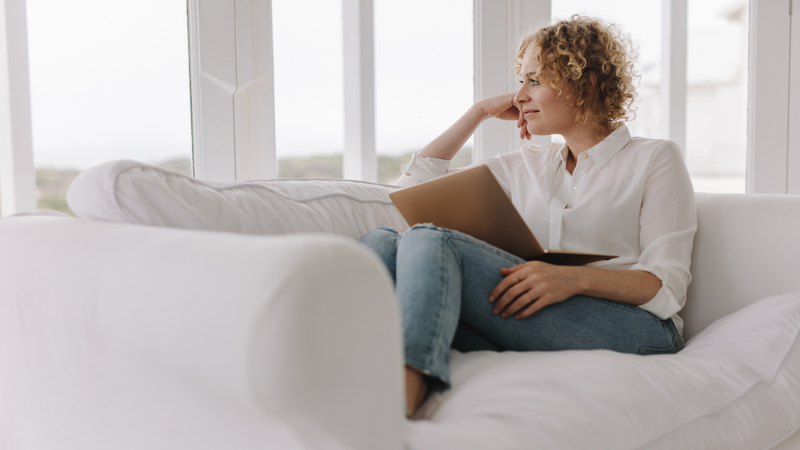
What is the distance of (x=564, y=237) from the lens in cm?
143

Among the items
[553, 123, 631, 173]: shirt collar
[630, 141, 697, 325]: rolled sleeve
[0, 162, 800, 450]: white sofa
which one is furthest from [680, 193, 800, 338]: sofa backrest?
[553, 123, 631, 173]: shirt collar

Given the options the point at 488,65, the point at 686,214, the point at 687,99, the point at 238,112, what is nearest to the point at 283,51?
the point at 238,112

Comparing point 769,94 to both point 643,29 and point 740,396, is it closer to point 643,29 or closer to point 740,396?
point 643,29

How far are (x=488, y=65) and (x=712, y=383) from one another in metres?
1.80

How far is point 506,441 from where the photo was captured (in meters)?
0.65

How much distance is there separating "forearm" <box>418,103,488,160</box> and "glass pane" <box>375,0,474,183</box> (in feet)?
1.32

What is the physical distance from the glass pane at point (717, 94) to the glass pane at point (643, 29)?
0.16 meters

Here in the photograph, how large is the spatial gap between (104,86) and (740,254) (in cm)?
165

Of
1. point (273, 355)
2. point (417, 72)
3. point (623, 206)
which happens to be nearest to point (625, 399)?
point (273, 355)

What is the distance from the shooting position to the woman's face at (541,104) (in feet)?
5.06

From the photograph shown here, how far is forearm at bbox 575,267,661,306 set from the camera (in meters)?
1.08

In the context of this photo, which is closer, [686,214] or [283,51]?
[686,214]

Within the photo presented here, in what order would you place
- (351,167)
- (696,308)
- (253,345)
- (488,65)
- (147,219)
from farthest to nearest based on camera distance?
1. (488,65)
2. (351,167)
3. (696,308)
4. (147,219)
5. (253,345)

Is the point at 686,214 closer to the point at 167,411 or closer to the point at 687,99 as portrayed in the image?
the point at 167,411
